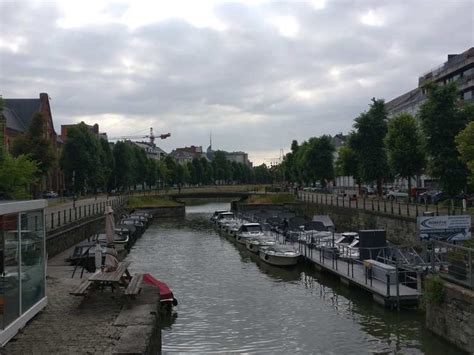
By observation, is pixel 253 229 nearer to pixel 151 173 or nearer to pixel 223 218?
pixel 223 218

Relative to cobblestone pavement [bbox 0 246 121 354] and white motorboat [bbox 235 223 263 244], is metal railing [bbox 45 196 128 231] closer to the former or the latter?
white motorboat [bbox 235 223 263 244]

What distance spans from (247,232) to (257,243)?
26.5 feet

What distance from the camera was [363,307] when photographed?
24016mm

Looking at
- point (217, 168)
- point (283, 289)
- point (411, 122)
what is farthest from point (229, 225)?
point (217, 168)

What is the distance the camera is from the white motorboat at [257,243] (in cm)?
4091

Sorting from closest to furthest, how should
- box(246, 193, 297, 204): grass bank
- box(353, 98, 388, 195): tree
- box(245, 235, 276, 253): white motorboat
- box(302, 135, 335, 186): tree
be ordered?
box(245, 235, 276, 253): white motorboat < box(353, 98, 388, 195): tree < box(246, 193, 297, 204): grass bank < box(302, 135, 335, 186): tree

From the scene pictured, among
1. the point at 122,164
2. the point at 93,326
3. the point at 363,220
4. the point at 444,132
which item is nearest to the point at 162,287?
the point at 93,326

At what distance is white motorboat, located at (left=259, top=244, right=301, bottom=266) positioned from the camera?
35.3 metres

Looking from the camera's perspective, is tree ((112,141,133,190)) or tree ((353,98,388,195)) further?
tree ((112,141,133,190))

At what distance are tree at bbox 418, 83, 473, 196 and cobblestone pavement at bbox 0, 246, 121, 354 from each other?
1286 inches

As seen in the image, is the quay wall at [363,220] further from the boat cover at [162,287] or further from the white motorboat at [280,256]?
the boat cover at [162,287]

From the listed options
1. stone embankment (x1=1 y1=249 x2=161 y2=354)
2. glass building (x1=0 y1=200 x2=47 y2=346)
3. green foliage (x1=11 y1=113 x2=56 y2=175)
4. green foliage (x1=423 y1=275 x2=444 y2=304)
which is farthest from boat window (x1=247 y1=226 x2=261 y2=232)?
glass building (x1=0 y1=200 x2=47 y2=346)

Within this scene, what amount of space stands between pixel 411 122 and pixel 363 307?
3695 centimetres

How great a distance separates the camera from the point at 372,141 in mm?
67125
